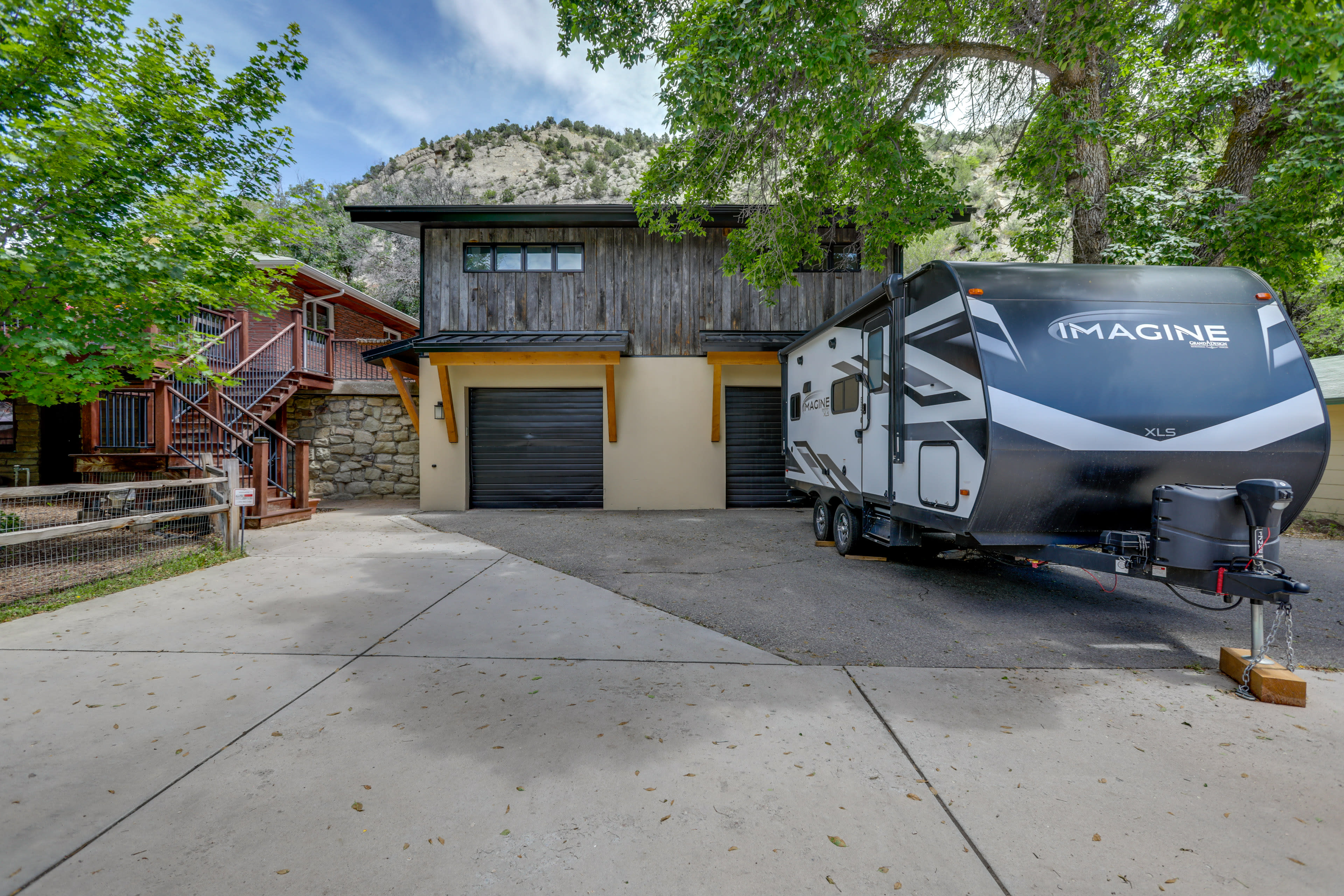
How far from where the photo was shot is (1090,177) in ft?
23.7

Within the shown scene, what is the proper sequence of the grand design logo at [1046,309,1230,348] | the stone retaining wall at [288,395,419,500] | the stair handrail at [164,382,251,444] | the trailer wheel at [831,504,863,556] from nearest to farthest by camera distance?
the grand design logo at [1046,309,1230,348], the trailer wheel at [831,504,863,556], the stair handrail at [164,382,251,444], the stone retaining wall at [288,395,419,500]

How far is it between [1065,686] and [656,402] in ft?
28.3

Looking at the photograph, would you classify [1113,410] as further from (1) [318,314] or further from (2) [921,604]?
(1) [318,314]

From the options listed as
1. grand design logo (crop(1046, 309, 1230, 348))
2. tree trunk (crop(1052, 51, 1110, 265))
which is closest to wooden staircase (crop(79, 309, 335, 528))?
grand design logo (crop(1046, 309, 1230, 348))

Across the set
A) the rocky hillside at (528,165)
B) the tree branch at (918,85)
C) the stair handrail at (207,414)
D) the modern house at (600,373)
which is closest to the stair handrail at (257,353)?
the stair handrail at (207,414)

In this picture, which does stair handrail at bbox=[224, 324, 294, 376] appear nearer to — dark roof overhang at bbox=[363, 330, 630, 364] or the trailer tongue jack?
dark roof overhang at bbox=[363, 330, 630, 364]

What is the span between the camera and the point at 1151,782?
2369 mm

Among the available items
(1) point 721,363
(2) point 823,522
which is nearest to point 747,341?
(1) point 721,363

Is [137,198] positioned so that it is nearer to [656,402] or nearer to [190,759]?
[190,759]

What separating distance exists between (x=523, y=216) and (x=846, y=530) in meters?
8.27

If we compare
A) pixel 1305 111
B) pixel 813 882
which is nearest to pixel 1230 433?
pixel 813 882

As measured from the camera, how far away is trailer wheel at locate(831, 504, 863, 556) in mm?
6641

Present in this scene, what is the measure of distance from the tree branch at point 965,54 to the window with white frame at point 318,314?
15.0 metres

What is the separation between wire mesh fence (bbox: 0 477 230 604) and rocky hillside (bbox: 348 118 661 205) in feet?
114
